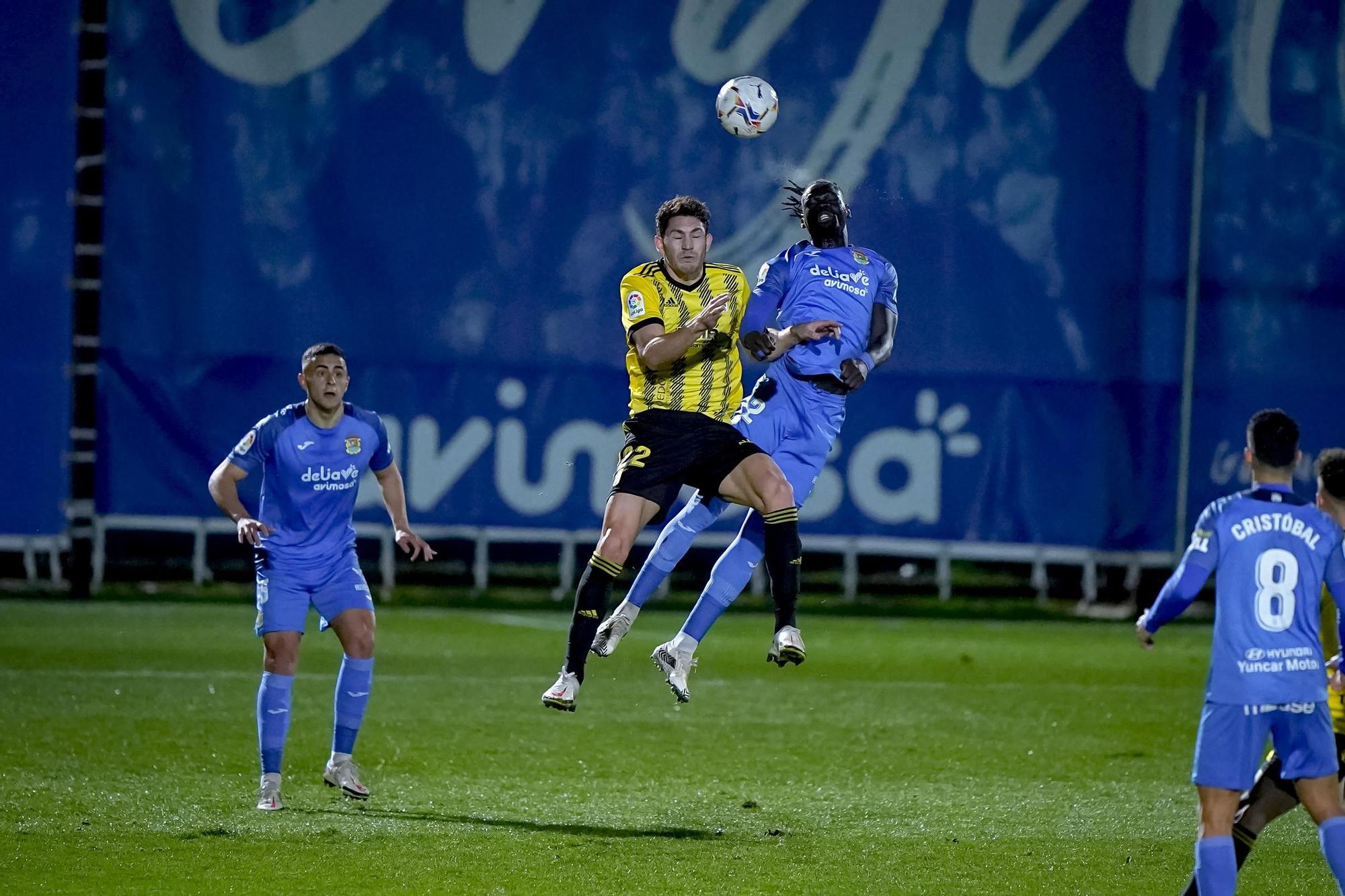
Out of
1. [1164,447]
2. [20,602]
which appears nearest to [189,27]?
[20,602]

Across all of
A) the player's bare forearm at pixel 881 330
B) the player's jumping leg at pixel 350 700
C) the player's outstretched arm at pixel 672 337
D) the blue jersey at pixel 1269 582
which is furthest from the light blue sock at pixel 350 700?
the blue jersey at pixel 1269 582

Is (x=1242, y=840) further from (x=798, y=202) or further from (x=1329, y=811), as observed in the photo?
(x=798, y=202)

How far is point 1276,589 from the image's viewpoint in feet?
18.0

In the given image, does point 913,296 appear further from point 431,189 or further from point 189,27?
point 189,27

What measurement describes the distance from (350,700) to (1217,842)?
442 centimetres

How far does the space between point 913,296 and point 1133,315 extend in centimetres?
214

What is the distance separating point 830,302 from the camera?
7.62 metres

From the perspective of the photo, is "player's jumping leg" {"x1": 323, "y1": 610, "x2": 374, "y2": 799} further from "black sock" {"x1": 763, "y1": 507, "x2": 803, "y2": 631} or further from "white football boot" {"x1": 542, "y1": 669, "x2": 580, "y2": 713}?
Result: "black sock" {"x1": 763, "y1": 507, "x2": 803, "y2": 631}

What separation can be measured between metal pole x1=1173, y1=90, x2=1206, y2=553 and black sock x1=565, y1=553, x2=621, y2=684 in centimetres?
1030

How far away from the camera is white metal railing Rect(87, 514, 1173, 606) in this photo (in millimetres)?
16172

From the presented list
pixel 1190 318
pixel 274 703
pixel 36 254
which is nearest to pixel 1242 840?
pixel 274 703

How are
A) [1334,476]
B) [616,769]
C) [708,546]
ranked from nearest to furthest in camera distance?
1. [1334,476]
2. [616,769]
3. [708,546]

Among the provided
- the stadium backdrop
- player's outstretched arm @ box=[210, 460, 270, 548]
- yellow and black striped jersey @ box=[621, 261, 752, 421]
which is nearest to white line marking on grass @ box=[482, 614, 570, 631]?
the stadium backdrop

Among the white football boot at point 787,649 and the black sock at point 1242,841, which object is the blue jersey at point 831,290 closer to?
the white football boot at point 787,649
